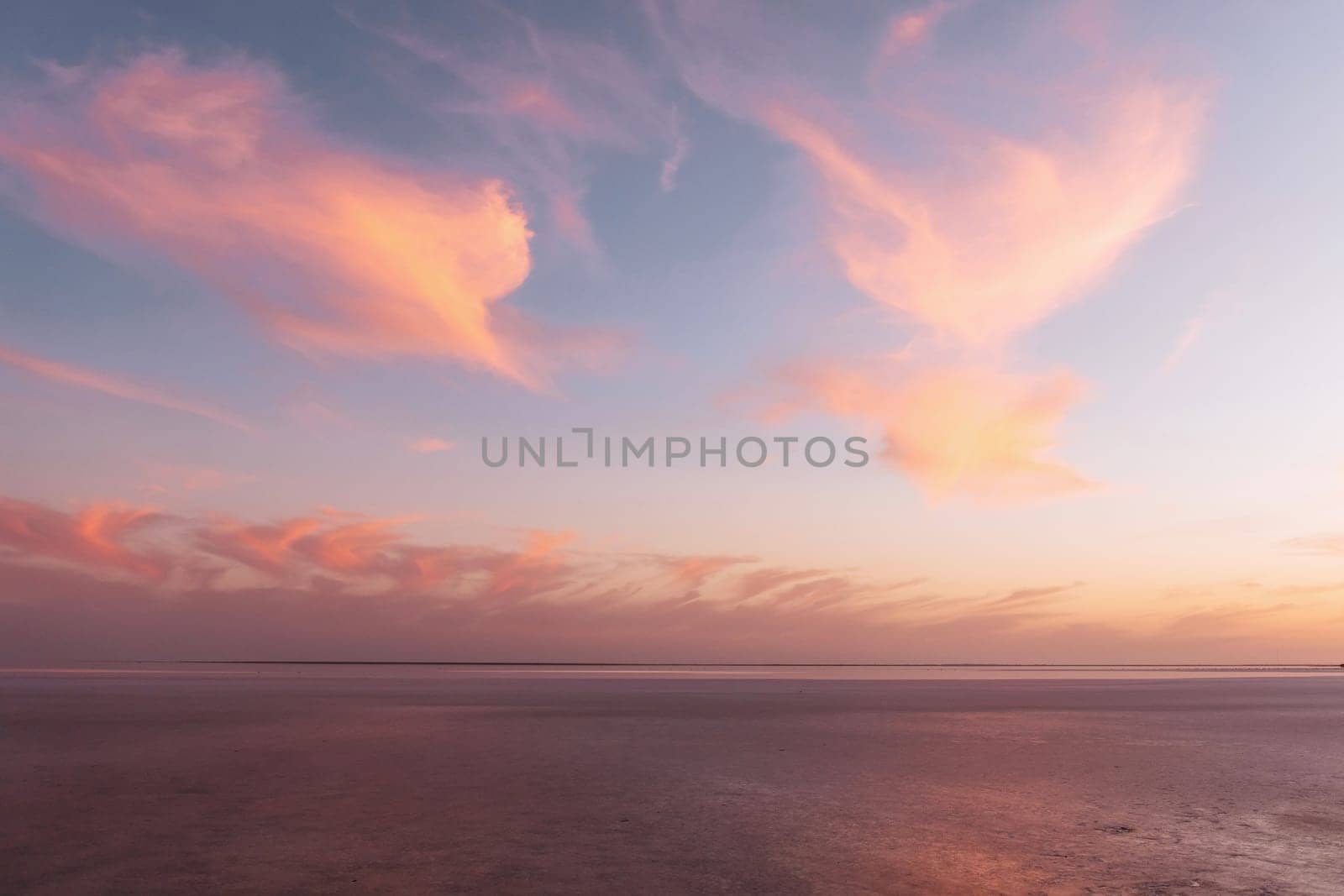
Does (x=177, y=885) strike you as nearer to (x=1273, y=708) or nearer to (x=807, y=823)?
(x=807, y=823)

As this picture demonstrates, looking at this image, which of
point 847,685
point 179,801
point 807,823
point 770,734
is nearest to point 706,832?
point 807,823

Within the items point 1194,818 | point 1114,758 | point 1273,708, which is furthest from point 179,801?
point 1273,708

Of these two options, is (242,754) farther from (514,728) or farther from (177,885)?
(177,885)

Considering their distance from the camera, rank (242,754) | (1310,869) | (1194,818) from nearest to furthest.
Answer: (1310,869) < (1194,818) < (242,754)

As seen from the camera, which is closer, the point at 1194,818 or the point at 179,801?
the point at 1194,818

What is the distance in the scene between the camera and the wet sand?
962 centimetres

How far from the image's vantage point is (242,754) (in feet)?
62.2

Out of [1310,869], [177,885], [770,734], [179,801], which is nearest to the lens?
[177,885]

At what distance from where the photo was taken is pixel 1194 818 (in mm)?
12836

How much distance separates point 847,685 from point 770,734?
3295 centimetres

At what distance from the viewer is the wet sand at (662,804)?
962 cm

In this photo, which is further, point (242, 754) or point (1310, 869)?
point (242, 754)

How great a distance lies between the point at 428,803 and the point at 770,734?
12.0 meters

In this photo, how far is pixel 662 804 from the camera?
13.8 m
